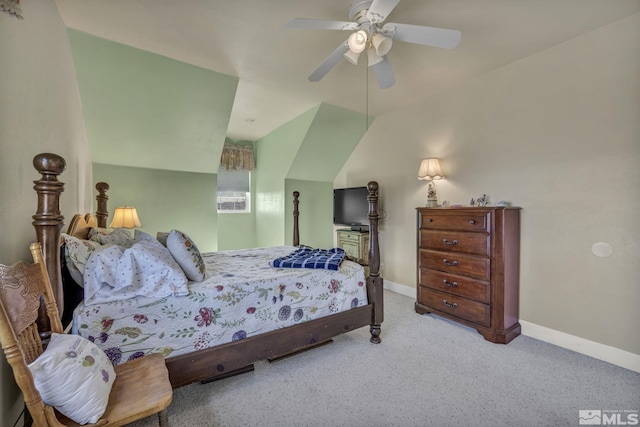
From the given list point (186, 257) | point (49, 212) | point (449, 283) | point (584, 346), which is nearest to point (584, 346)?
point (584, 346)

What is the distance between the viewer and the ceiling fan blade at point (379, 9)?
155 cm

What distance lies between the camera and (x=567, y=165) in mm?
2387

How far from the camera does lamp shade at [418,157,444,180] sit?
3250 millimetres

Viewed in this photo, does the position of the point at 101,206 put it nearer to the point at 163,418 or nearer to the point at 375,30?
the point at 163,418

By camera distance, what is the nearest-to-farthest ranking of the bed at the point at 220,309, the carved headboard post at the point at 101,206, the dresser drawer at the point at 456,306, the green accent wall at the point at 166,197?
the bed at the point at 220,309 → the dresser drawer at the point at 456,306 → the carved headboard post at the point at 101,206 → the green accent wall at the point at 166,197

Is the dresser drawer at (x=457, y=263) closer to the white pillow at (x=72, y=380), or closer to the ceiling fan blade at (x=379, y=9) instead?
the ceiling fan blade at (x=379, y=9)

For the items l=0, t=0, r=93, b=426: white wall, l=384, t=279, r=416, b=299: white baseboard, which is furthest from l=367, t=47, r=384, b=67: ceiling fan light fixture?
l=384, t=279, r=416, b=299: white baseboard

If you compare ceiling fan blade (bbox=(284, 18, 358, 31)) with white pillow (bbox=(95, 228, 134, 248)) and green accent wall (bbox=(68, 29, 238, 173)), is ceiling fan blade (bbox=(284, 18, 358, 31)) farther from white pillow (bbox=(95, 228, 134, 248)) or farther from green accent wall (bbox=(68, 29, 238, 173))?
white pillow (bbox=(95, 228, 134, 248))

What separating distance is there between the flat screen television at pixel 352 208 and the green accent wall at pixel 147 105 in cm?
213

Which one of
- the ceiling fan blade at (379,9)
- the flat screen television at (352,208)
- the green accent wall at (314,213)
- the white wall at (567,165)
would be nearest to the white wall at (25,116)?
the ceiling fan blade at (379,9)

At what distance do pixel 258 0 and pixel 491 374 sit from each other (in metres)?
3.18

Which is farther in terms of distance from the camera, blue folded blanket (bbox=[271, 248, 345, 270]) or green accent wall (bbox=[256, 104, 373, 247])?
green accent wall (bbox=[256, 104, 373, 247])

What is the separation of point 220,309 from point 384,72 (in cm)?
214

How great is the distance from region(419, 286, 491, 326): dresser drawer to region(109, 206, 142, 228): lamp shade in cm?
376
